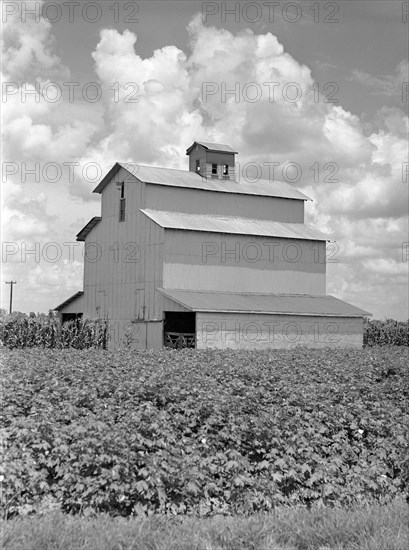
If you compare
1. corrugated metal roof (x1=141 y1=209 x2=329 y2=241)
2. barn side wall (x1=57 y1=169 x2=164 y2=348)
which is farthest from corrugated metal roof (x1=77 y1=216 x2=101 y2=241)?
corrugated metal roof (x1=141 y1=209 x2=329 y2=241)

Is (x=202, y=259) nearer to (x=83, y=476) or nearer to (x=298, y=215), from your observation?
(x=298, y=215)

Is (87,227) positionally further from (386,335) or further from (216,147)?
(386,335)

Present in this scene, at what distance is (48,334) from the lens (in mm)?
34781

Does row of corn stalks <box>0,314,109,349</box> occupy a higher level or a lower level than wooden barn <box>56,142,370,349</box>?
lower

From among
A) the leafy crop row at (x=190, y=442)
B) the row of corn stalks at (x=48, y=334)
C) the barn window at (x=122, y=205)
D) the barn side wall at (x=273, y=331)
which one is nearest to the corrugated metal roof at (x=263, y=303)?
the barn side wall at (x=273, y=331)

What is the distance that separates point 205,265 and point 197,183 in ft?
19.6

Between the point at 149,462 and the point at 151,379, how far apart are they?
3.48 m

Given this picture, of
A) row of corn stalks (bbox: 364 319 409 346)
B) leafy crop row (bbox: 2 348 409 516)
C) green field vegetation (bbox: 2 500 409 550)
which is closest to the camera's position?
green field vegetation (bbox: 2 500 409 550)

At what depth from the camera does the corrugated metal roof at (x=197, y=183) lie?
39.0 meters

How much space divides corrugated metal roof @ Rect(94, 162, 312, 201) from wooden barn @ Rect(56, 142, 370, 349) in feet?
0.26

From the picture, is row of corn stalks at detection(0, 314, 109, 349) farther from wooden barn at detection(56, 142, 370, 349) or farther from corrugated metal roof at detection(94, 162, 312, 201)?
corrugated metal roof at detection(94, 162, 312, 201)

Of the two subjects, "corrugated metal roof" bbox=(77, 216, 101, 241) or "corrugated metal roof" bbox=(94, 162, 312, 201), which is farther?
"corrugated metal roof" bbox=(77, 216, 101, 241)

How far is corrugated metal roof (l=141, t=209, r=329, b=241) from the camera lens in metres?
36.4

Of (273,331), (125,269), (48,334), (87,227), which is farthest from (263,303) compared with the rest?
(87,227)
